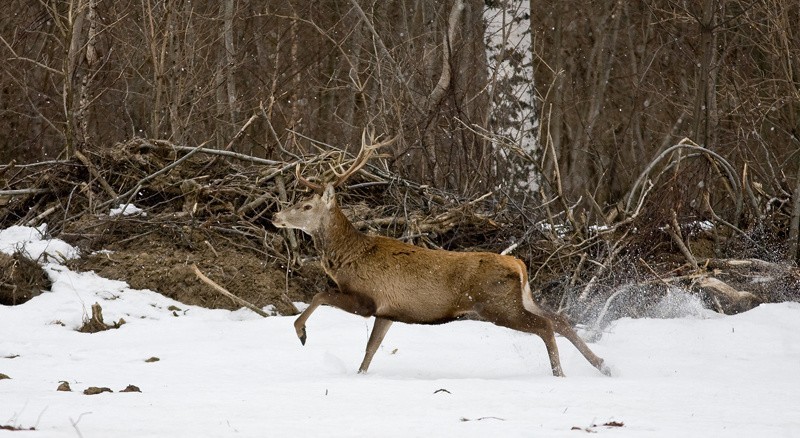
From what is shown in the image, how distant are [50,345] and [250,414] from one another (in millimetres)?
3607

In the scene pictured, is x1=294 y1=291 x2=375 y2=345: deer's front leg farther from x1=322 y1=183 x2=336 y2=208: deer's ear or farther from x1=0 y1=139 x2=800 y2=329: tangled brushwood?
x1=0 y1=139 x2=800 y2=329: tangled brushwood

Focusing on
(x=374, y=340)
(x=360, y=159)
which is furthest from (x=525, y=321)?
(x=360, y=159)

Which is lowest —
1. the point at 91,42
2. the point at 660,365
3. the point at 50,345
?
the point at 50,345

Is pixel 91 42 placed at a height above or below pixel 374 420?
above

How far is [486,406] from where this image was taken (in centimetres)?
570

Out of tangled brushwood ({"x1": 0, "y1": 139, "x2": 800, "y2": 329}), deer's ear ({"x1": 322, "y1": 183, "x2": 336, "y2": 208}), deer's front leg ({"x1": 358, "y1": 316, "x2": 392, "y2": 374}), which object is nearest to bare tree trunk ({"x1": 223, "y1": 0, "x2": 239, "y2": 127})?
tangled brushwood ({"x1": 0, "y1": 139, "x2": 800, "y2": 329})

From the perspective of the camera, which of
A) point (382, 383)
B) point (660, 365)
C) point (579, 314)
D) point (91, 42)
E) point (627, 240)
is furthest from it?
point (91, 42)

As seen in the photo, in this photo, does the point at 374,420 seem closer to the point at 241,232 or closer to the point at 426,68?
the point at 241,232

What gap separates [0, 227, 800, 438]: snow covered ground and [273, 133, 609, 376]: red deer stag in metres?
0.37

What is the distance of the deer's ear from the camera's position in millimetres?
8188

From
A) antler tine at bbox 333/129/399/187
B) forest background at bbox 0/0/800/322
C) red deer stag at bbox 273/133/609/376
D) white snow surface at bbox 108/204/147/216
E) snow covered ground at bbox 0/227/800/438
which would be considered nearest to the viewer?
snow covered ground at bbox 0/227/800/438

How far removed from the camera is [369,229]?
10.7 m

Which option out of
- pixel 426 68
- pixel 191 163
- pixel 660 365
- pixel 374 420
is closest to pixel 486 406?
pixel 374 420

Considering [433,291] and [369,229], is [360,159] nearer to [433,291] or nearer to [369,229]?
[369,229]
